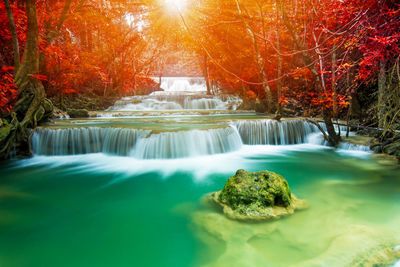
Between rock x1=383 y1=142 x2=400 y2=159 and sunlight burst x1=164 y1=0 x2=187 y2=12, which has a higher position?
sunlight burst x1=164 y1=0 x2=187 y2=12

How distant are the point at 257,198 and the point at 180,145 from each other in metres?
4.33

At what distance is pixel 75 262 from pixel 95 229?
0.76m

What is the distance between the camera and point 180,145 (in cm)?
765

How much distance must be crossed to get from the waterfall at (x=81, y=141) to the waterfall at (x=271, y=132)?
4.06 m

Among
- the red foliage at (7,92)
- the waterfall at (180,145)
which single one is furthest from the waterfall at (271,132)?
the red foliage at (7,92)

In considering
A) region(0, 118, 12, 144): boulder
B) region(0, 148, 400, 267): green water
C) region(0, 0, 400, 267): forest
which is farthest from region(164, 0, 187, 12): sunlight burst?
region(0, 118, 12, 144): boulder

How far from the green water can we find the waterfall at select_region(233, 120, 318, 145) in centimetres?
294

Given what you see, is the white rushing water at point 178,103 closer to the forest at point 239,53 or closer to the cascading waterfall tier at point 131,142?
the forest at point 239,53

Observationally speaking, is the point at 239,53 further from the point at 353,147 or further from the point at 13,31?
the point at 13,31

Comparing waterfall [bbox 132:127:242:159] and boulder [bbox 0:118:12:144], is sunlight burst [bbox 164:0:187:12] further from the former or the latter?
boulder [bbox 0:118:12:144]

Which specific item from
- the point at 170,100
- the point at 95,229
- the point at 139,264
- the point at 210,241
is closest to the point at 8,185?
the point at 95,229

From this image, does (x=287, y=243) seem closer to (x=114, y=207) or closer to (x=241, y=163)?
(x=114, y=207)

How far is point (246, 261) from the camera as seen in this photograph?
2779 millimetres

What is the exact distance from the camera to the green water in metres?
2.93
